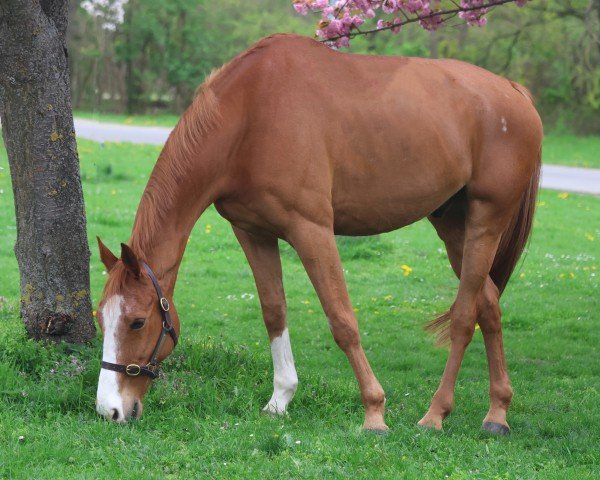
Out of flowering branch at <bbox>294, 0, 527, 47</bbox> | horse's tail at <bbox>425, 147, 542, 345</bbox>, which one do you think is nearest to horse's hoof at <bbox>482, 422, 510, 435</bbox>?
horse's tail at <bbox>425, 147, 542, 345</bbox>

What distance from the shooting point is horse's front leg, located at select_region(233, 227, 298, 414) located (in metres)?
4.99

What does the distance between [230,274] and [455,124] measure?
195 inches

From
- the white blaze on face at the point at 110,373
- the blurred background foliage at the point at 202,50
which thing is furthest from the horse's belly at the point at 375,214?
the blurred background foliage at the point at 202,50

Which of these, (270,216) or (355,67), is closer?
(270,216)

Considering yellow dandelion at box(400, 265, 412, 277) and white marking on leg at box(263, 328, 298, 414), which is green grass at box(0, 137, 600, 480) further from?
yellow dandelion at box(400, 265, 412, 277)

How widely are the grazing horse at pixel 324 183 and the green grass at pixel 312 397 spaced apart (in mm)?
243

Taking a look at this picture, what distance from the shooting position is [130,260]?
4.17 metres

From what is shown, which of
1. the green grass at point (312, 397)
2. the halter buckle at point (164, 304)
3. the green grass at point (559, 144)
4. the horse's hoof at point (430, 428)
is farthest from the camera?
the green grass at point (559, 144)

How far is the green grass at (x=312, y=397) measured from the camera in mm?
4055

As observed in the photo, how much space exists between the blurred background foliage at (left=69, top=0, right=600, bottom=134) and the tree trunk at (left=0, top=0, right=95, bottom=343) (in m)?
20.7

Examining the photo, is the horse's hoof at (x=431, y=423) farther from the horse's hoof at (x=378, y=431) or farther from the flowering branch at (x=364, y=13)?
the flowering branch at (x=364, y=13)

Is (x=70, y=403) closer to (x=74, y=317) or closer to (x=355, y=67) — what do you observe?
(x=74, y=317)

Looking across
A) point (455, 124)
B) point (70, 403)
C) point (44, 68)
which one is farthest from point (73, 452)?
point (455, 124)

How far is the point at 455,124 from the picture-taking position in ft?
16.5
